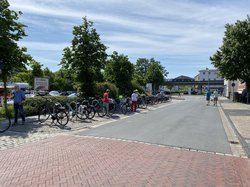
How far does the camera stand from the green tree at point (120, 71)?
1283 inches

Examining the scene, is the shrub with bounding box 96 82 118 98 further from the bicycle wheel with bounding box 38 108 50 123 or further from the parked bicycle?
Answer: the parked bicycle

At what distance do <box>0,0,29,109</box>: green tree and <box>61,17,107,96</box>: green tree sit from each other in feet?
23.5

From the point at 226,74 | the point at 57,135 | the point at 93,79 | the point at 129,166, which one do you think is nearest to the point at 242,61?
the point at 226,74

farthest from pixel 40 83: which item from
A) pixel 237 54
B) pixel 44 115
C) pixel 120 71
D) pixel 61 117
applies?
pixel 237 54

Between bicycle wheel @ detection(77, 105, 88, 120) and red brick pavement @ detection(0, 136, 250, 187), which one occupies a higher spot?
bicycle wheel @ detection(77, 105, 88, 120)

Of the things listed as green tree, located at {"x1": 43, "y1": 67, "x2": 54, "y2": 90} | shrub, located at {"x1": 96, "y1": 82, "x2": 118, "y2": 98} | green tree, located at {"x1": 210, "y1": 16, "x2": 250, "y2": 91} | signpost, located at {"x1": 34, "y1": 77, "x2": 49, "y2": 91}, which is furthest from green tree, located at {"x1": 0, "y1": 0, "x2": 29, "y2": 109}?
green tree, located at {"x1": 43, "y1": 67, "x2": 54, "y2": 90}

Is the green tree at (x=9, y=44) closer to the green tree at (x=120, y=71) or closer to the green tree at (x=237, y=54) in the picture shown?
the green tree at (x=120, y=71)

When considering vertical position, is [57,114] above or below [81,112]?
above

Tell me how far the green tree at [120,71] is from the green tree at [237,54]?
15176 mm

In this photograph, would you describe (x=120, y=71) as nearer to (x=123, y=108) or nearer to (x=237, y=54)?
(x=123, y=108)

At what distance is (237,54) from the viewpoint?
134 feet

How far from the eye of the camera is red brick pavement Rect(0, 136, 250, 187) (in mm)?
5852

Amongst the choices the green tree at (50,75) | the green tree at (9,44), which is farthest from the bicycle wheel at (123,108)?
the green tree at (50,75)

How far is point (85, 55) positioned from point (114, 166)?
1685 cm
